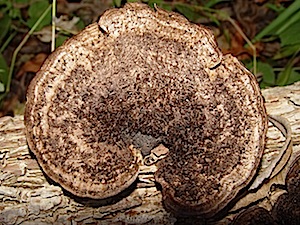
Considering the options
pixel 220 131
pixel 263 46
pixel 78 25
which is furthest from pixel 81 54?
pixel 263 46

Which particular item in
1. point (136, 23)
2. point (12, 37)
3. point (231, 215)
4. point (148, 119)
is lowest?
point (12, 37)

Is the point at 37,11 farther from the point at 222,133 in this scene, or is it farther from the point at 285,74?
the point at 222,133

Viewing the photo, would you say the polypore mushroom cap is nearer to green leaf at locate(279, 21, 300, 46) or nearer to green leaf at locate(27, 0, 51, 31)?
green leaf at locate(279, 21, 300, 46)

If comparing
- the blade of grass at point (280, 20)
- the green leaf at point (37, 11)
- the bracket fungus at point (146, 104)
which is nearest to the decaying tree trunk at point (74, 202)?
the bracket fungus at point (146, 104)

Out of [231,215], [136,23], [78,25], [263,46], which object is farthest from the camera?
[263,46]

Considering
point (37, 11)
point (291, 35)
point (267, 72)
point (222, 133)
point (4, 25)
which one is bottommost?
point (4, 25)

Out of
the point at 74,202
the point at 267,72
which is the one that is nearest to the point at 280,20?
the point at 267,72

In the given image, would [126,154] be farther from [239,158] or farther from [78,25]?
[78,25]
